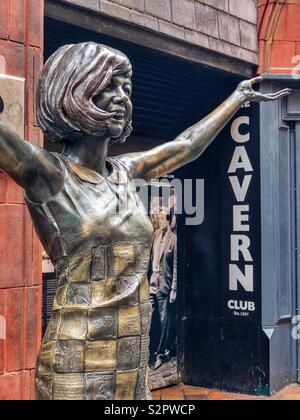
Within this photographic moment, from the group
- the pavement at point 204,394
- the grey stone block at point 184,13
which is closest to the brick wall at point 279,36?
the grey stone block at point 184,13

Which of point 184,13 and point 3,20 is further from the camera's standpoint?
point 184,13

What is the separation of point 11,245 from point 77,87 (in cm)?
248

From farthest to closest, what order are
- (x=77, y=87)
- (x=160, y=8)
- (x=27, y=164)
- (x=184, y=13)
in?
(x=184, y=13)
(x=160, y=8)
(x=77, y=87)
(x=27, y=164)

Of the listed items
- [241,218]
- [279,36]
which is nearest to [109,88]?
[241,218]

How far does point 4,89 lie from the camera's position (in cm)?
454

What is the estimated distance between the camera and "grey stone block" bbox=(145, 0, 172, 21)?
6.08 m

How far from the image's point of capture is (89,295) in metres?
2.43

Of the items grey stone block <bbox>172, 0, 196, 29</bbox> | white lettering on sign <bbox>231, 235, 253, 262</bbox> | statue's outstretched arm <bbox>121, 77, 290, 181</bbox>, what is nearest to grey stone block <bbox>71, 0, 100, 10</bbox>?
grey stone block <bbox>172, 0, 196, 29</bbox>

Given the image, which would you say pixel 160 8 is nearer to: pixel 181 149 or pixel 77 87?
pixel 181 149

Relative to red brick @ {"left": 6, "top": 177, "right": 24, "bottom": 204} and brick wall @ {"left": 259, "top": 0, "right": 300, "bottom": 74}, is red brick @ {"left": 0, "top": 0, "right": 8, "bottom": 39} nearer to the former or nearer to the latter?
red brick @ {"left": 6, "top": 177, "right": 24, "bottom": 204}
